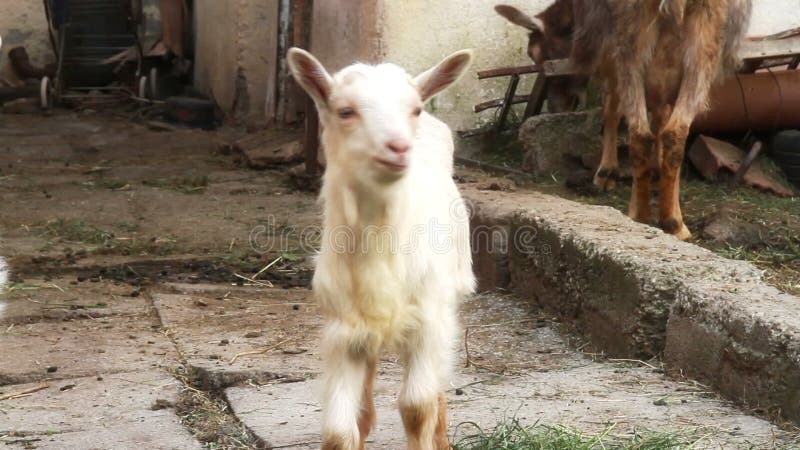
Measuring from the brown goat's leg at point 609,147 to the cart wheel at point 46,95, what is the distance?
6.32 m

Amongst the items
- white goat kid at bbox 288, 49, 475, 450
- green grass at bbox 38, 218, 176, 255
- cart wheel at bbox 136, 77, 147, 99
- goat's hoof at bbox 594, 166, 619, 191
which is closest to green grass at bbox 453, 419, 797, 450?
white goat kid at bbox 288, 49, 475, 450

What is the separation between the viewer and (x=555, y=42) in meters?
7.98

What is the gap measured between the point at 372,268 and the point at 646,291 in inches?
61.4

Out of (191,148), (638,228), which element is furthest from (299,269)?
(191,148)

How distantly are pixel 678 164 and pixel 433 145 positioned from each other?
2.51m

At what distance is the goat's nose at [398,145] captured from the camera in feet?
10.3

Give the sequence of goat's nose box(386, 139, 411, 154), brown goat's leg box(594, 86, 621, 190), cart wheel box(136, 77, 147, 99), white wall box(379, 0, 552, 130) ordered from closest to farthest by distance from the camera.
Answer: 1. goat's nose box(386, 139, 411, 154)
2. brown goat's leg box(594, 86, 621, 190)
3. white wall box(379, 0, 552, 130)
4. cart wheel box(136, 77, 147, 99)

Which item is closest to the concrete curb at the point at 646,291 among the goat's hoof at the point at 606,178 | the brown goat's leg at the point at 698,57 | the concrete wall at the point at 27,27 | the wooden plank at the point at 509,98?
the brown goat's leg at the point at 698,57

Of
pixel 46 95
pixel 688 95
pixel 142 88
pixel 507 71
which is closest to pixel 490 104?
pixel 507 71

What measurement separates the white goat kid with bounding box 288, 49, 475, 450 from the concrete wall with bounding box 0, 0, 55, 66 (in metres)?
10.4

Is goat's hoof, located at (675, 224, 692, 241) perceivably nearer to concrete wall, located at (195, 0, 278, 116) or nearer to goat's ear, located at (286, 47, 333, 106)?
goat's ear, located at (286, 47, 333, 106)

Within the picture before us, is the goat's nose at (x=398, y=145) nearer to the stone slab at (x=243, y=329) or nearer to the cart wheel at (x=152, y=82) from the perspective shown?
the stone slab at (x=243, y=329)

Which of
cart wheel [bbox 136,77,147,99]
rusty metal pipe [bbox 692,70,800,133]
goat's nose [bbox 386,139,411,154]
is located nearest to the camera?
goat's nose [bbox 386,139,411,154]

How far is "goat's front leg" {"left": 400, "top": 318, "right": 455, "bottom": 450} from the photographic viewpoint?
11.3 ft
